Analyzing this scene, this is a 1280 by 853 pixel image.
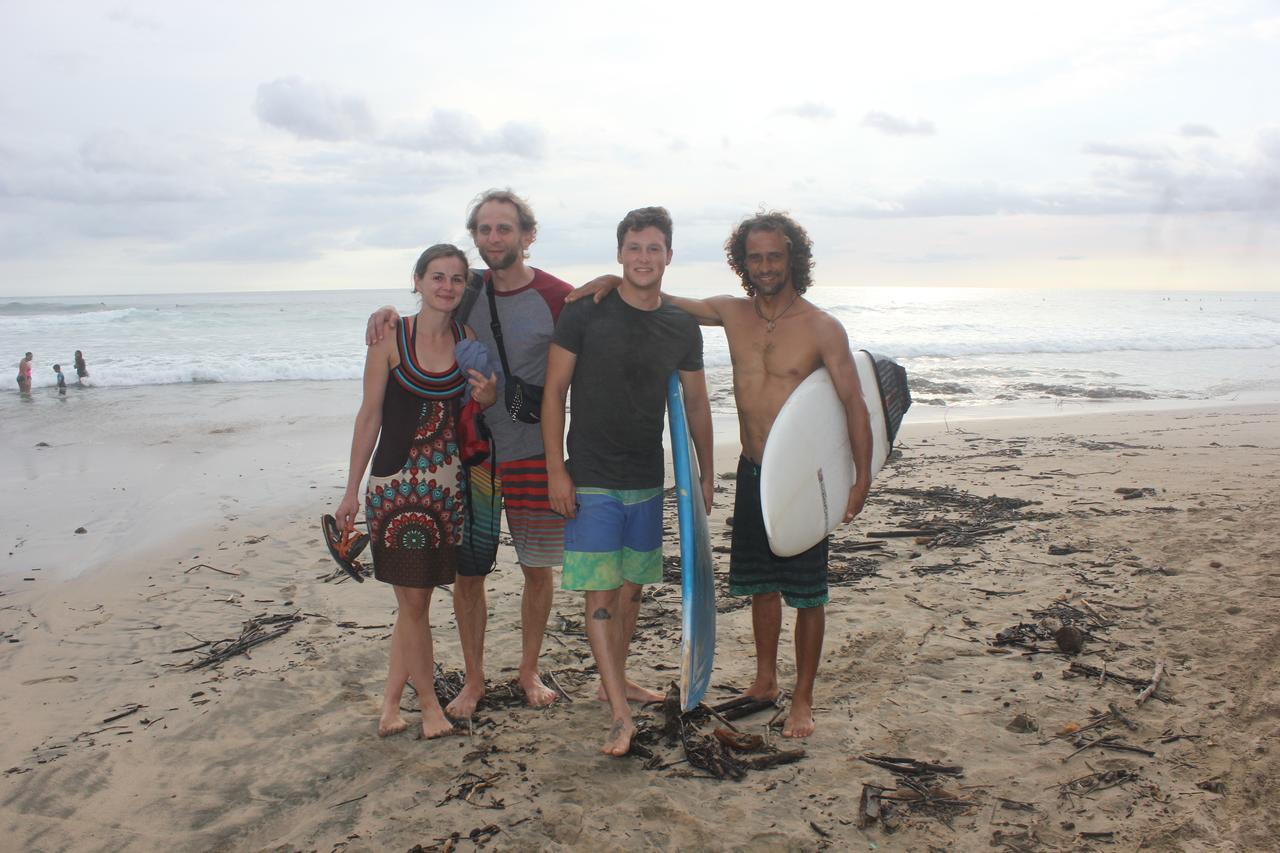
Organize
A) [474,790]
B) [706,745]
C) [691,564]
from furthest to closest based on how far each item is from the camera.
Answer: [691,564]
[706,745]
[474,790]

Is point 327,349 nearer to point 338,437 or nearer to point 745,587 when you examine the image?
point 338,437

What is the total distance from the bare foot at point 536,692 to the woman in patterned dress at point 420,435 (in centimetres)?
42

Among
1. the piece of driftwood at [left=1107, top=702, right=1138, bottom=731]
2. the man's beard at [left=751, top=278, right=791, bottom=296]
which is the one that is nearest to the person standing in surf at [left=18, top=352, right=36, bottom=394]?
the man's beard at [left=751, top=278, right=791, bottom=296]

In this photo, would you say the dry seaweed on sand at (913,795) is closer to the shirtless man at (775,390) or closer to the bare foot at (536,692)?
the shirtless man at (775,390)

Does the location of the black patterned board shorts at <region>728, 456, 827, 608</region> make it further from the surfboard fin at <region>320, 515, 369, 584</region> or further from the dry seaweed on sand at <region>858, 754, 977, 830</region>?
the surfboard fin at <region>320, 515, 369, 584</region>

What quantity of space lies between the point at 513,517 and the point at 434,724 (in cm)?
81

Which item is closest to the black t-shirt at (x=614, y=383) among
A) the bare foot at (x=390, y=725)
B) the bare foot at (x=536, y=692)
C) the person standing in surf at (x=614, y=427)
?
the person standing in surf at (x=614, y=427)

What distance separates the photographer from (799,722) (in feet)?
10.4

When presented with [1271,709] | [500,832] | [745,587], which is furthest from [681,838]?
[1271,709]

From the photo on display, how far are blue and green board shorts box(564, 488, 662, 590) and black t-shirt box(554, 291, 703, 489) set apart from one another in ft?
0.17

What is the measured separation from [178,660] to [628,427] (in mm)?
2483

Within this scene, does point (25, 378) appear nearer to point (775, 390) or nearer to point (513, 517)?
point (513, 517)

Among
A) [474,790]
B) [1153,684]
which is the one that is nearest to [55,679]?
[474,790]

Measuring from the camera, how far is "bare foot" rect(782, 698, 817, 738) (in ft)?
10.3
